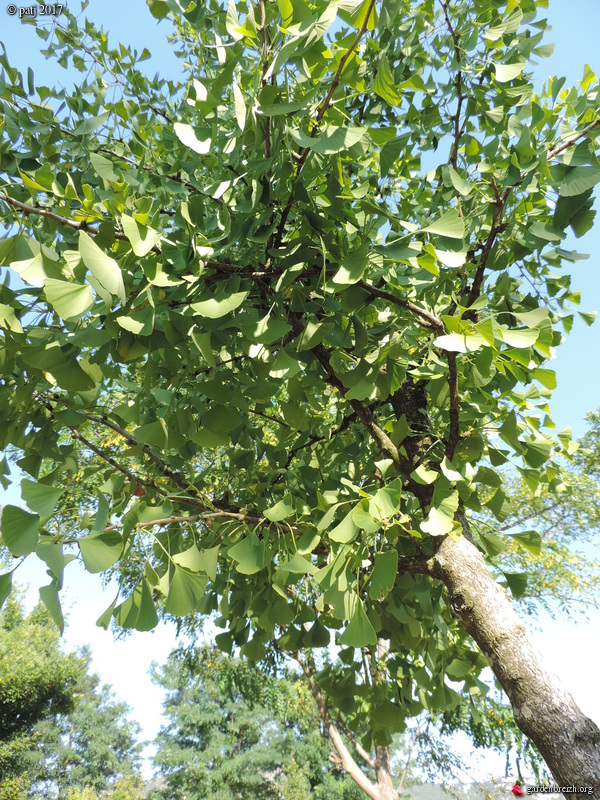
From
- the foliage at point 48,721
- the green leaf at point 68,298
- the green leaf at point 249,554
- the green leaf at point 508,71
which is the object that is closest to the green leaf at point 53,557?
the green leaf at point 68,298

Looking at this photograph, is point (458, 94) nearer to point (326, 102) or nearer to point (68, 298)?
point (326, 102)

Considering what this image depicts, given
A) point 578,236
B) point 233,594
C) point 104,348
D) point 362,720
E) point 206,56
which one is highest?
point 206,56

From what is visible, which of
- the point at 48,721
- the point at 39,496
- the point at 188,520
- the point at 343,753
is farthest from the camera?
the point at 48,721

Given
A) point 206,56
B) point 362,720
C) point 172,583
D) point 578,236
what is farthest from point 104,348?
point 362,720

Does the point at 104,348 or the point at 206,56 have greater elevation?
the point at 206,56

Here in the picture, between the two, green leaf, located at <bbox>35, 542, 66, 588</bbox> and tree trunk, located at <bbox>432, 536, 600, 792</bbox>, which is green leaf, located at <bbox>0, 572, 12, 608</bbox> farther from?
tree trunk, located at <bbox>432, 536, 600, 792</bbox>

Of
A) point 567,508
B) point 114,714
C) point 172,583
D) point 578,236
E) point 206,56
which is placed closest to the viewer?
point 172,583

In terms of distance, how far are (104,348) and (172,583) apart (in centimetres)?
51

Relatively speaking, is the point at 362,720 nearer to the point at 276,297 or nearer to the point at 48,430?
the point at 48,430

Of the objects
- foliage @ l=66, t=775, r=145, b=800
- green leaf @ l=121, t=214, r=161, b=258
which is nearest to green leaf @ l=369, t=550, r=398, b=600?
green leaf @ l=121, t=214, r=161, b=258

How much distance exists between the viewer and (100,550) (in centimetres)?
90

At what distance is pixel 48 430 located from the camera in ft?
5.09

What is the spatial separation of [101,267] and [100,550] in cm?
46

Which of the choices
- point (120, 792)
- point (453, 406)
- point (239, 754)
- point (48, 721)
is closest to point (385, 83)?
point (453, 406)
